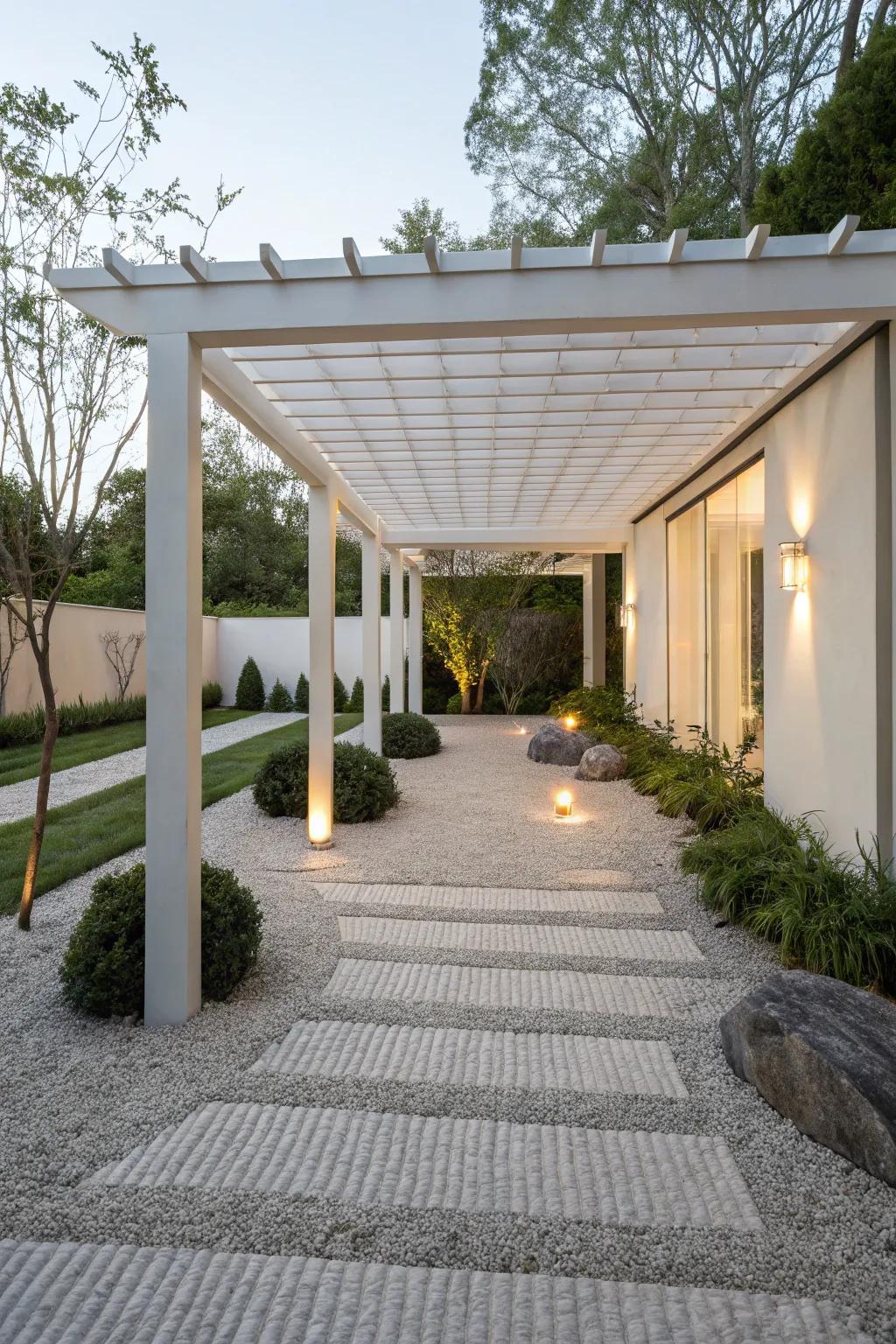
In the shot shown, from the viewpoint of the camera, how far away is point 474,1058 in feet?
9.87

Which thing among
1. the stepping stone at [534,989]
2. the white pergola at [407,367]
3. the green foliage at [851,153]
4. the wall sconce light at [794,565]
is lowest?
the stepping stone at [534,989]

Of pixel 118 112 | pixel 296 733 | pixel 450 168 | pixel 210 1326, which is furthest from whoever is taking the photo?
pixel 450 168

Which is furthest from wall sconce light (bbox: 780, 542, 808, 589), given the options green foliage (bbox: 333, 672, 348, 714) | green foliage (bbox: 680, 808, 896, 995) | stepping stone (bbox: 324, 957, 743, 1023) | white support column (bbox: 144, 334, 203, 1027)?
green foliage (bbox: 333, 672, 348, 714)

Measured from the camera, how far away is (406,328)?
138 inches

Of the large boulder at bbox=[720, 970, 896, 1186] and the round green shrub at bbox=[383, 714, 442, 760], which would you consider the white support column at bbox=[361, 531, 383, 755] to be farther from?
the large boulder at bbox=[720, 970, 896, 1186]

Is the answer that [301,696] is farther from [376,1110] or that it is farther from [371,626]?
[376,1110]

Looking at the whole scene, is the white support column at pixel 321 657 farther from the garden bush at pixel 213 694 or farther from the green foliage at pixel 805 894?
the garden bush at pixel 213 694

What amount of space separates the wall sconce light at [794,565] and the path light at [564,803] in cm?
269

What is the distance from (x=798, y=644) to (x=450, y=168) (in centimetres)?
1458

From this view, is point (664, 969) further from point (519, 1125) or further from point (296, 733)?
point (296, 733)

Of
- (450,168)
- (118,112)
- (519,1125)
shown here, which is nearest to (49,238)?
(118,112)

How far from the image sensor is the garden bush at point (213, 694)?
17.9 meters

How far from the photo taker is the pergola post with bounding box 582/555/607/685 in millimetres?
14695

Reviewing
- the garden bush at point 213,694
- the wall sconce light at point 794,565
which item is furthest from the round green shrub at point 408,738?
the garden bush at point 213,694
